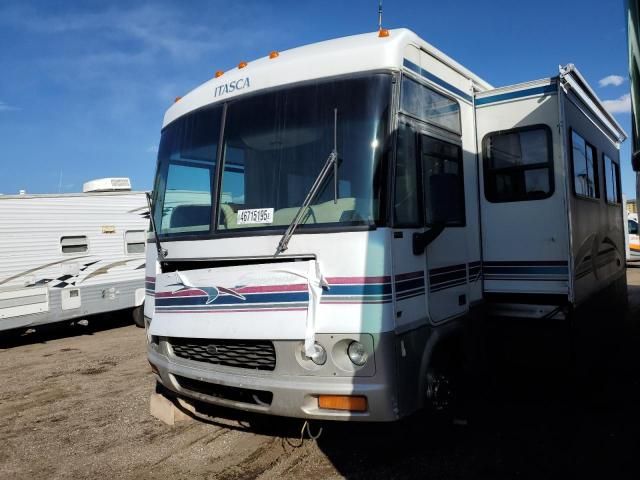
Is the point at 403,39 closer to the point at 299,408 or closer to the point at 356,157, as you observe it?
the point at 356,157

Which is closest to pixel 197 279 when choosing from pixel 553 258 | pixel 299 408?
pixel 299 408

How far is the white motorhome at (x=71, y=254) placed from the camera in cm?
927

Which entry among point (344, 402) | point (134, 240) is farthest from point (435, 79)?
point (134, 240)

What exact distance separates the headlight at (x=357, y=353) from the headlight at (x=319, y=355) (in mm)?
163

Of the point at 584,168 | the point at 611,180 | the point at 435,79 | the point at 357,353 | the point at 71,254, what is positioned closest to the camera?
the point at 357,353

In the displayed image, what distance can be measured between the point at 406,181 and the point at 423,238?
1.38ft

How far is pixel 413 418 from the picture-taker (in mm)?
4199

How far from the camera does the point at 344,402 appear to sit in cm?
330

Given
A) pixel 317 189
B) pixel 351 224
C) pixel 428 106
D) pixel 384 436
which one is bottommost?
pixel 384 436

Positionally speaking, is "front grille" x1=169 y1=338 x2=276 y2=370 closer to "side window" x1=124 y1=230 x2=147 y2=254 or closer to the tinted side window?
the tinted side window

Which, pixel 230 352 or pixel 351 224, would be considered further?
pixel 230 352

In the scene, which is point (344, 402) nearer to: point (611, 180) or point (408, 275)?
point (408, 275)

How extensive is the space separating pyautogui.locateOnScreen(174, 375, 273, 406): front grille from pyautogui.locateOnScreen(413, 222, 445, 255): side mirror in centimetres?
143

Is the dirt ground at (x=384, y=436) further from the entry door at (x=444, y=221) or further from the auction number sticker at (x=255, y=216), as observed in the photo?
the auction number sticker at (x=255, y=216)
